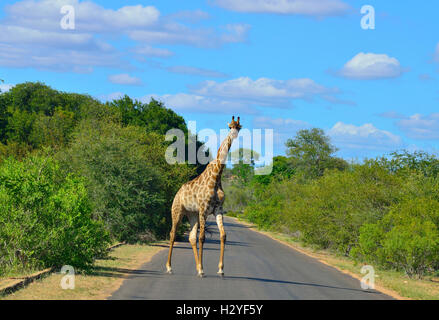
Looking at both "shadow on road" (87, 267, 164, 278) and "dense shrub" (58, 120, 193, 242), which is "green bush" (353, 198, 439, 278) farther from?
"dense shrub" (58, 120, 193, 242)

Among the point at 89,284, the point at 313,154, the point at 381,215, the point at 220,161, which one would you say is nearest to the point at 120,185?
the point at 381,215

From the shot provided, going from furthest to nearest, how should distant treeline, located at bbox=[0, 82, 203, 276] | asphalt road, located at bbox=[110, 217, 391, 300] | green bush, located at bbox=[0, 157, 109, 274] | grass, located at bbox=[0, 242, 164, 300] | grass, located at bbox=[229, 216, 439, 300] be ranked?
grass, located at bbox=[229, 216, 439, 300]
distant treeline, located at bbox=[0, 82, 203, 276]
green bush, located at bbox=[0, 157, 109, 274]
asphalt road, located at bbox=[110, 217, 391, 300]
grass, located at bbox=[0, 242, 164, 300]

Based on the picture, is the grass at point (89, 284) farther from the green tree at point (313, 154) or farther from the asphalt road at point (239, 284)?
the green tree at point (313, 154)

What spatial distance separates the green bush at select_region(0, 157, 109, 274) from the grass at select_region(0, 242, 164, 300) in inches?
33.7

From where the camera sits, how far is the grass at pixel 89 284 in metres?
12.9

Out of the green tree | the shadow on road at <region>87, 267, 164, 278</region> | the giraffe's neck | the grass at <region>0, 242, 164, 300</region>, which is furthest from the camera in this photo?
the green tree

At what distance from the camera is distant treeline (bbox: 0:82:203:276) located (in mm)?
16594

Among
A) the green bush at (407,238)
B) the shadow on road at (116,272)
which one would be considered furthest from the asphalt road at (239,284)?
the green bush at (407,238)

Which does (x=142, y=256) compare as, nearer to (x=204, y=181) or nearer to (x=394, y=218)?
(x=204, y=181)

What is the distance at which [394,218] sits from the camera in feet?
90.3

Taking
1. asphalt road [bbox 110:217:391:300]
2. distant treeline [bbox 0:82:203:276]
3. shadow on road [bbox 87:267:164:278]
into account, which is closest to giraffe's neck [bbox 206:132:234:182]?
asphalt road [bbox 110:217:391:300]

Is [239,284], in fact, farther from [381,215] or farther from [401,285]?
[381,215]

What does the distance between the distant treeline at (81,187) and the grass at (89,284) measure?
66cm

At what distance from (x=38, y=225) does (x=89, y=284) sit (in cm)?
267
